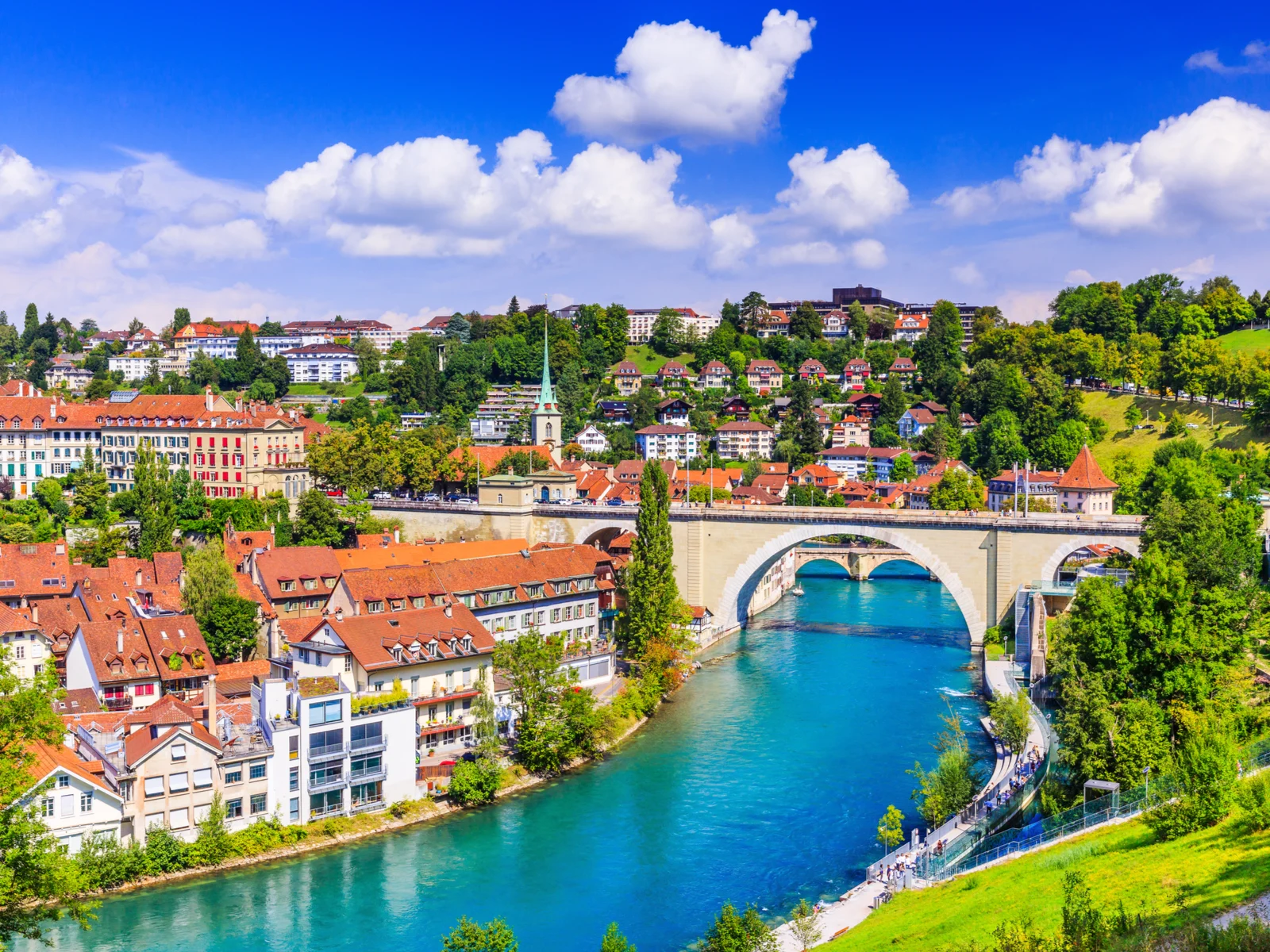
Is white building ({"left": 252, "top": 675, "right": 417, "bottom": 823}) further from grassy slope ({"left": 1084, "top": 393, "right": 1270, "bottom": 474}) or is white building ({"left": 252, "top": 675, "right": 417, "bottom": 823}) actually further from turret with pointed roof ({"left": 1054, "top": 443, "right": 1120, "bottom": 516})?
grassy slope ({"left": 1084, "top": 393, "right": 1270, "bottom": 474})

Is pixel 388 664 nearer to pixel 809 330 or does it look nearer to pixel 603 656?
pixel 603 656

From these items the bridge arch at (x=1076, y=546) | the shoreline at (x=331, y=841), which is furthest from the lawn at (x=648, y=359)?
the shoreline at (x=331, y=841)

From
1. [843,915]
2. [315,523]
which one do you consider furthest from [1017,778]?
[315,523]

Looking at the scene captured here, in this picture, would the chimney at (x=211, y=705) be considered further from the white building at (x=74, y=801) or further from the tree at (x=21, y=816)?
the tree at (x=21, y=816)

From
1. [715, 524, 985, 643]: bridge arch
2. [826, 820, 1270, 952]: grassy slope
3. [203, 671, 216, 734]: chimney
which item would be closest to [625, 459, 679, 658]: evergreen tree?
[715, 524, 985, 643]: bridge arch

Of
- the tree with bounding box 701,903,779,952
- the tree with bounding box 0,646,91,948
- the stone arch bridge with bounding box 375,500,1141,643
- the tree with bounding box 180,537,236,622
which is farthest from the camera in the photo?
the stone arch bridge with bounding box 375,500,1141,643

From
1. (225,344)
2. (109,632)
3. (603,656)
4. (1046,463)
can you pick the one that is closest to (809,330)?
(1046,463)
